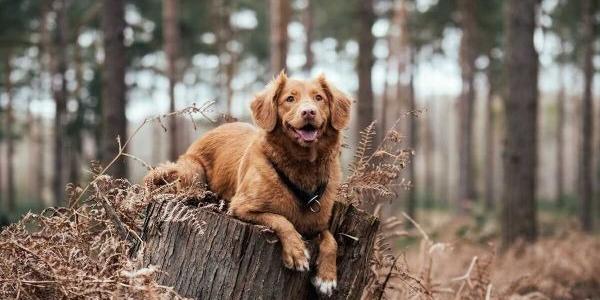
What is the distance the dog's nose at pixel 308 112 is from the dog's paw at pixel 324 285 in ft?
3.48

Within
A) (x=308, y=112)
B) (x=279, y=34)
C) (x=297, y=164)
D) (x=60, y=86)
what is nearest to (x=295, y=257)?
(x=297, y=164)

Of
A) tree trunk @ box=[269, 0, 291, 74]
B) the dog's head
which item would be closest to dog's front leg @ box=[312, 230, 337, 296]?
the dog's head

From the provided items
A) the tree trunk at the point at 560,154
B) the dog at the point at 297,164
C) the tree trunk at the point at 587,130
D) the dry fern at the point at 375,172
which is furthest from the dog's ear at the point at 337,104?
the tree trunk at the point at 560,154

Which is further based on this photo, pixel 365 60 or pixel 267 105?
pixel 365 60

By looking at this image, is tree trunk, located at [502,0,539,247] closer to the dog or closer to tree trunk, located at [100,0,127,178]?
tree trunk, located at [100,0,127,178]

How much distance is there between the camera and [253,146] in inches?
190

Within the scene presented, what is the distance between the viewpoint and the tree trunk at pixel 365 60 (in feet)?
48.4

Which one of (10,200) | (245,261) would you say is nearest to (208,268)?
(245,261)

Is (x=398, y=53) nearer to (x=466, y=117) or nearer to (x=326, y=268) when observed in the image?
(x=466, y=117)

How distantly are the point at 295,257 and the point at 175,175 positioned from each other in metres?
1.55

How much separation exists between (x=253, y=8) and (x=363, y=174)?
30.0 m

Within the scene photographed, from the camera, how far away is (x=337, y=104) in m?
4.64

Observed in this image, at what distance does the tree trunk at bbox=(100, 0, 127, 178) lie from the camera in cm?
1229

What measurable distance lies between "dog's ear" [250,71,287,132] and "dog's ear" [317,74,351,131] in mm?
301
